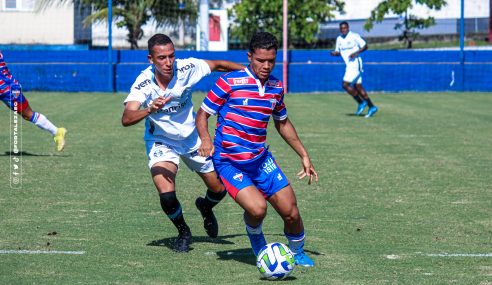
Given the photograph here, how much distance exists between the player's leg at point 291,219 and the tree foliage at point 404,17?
26949 mm

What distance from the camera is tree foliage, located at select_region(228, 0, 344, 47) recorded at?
33.0m

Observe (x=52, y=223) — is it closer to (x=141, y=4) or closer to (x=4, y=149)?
(x=4, y=149)

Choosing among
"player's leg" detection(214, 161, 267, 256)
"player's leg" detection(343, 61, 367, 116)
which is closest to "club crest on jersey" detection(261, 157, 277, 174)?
"player's leg" detection(214, 161, 267, 256)

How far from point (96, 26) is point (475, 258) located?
1013 inches

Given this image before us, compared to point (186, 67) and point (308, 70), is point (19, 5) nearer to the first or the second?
point (308, 70)

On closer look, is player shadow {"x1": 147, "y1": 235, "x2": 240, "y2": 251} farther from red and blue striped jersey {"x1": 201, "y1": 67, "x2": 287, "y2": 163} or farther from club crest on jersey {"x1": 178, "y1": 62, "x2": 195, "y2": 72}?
club crest on jersey {"x1": 178, "y1": 62, "x2": 195, "y2": 72}

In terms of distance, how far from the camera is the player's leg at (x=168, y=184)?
809cm

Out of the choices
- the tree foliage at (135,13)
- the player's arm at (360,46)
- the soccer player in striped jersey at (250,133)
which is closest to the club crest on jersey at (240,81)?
the soccer player in striped jersey at (250,133)

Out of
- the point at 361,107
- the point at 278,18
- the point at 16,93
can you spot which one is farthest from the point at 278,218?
the point at 278,18

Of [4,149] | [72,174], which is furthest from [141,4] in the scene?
[72,174]

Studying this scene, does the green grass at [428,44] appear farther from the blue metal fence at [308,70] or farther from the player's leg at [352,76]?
the player's leg at [352,76]

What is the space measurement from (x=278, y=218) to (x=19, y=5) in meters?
22.6

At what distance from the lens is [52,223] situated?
9.23 m

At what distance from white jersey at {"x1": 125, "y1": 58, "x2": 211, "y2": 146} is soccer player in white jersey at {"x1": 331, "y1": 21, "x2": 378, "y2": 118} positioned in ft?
44.0
